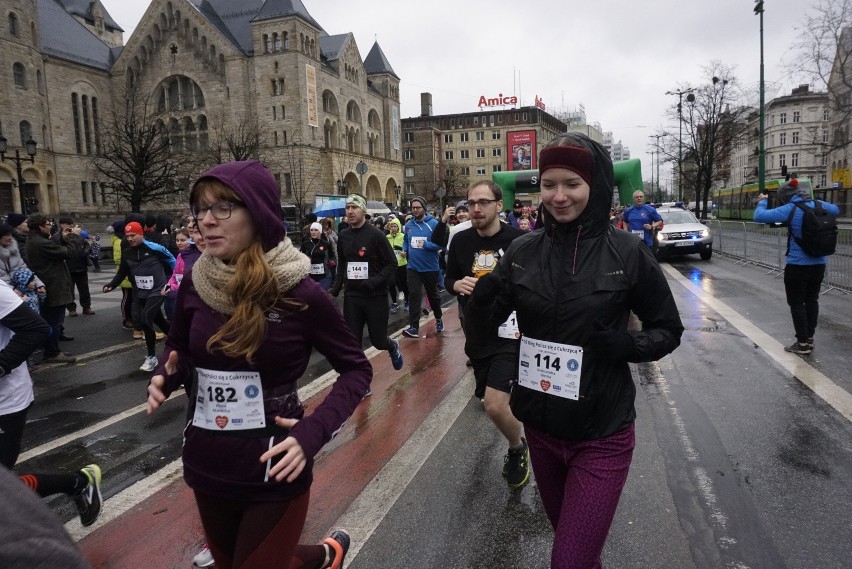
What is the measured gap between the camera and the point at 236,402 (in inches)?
80.9

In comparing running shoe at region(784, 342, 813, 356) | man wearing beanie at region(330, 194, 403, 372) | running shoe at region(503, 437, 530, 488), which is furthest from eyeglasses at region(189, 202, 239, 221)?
running shoe at region(784, 342, 813, 356)

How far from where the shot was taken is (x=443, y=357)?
7.95 m

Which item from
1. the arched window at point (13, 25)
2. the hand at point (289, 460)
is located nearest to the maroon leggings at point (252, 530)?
the hand at point (289, 460)

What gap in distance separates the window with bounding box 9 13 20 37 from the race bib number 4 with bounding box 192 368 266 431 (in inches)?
2218

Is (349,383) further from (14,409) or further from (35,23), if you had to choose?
(35,23)

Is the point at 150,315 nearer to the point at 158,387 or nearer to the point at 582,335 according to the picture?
the point at 158,387

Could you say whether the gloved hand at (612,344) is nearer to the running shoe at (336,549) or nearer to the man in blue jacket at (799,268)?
the running shoe at (336,549)

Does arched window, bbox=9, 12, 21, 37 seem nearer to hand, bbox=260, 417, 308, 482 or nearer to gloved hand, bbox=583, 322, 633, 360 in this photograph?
hand, bbox=260, 417, 308, 482

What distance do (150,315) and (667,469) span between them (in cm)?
601

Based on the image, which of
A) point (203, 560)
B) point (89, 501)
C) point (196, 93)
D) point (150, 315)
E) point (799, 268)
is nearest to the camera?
point (203, 560)

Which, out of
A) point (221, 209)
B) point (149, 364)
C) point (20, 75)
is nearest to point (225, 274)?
point (221, 209)

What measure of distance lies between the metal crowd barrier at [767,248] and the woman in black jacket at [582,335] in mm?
11624

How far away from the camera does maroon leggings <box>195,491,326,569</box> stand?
201 cm

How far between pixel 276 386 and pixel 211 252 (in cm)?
51
